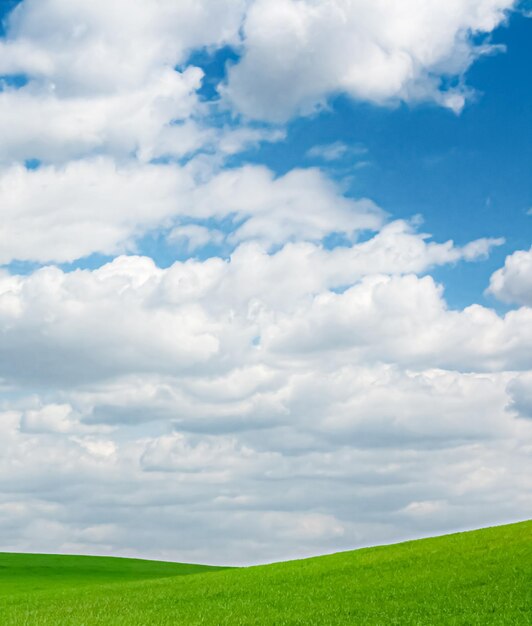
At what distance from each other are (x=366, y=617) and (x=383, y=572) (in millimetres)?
11441

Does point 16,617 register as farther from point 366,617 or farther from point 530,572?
point 530,572

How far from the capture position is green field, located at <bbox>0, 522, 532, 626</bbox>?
98.7ft

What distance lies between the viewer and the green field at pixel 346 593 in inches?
1184

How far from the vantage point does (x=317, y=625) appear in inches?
1125

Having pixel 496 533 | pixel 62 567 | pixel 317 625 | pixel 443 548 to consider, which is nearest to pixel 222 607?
pixel 317 625

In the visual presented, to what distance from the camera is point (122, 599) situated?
4069 centimetres

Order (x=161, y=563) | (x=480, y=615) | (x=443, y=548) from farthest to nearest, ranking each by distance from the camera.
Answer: (x=161, y=563) < (x=443, y=548) < (x=480, y=615)

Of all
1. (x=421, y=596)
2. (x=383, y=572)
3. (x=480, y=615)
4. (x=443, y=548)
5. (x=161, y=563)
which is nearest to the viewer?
(x=480, y=615)

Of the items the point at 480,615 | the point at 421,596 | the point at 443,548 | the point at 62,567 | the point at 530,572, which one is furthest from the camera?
the point at 62,567

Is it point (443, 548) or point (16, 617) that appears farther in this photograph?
point (443, 548)

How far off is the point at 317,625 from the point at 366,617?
6.69ft

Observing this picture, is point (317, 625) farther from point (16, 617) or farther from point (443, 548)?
point (443, 548)

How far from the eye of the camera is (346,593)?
36062 mm

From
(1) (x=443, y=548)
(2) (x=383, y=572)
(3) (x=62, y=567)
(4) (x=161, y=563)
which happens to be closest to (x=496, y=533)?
(1) (x=443, y=548)
